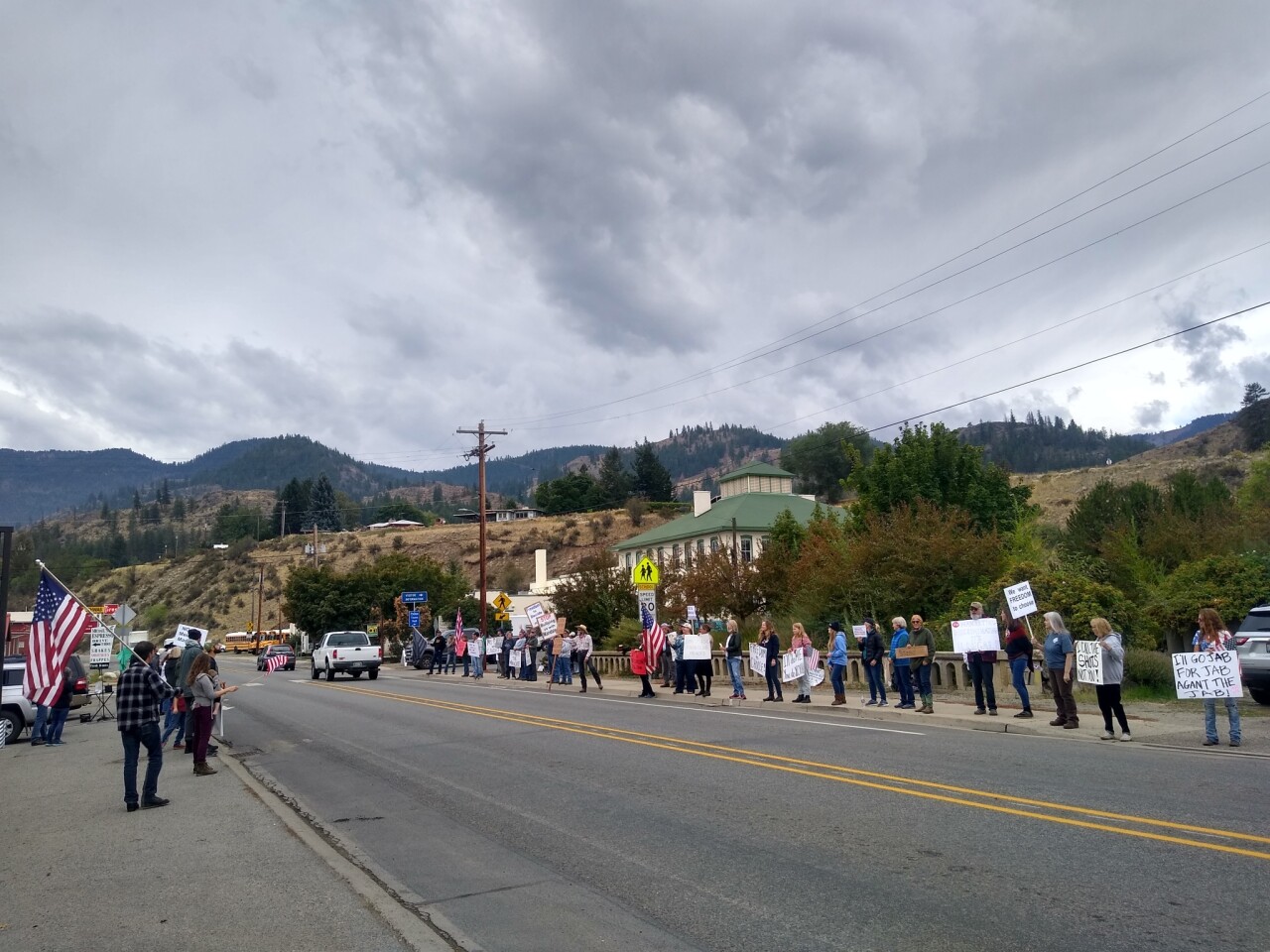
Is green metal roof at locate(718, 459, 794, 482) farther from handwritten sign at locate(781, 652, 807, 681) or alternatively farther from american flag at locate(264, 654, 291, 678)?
handwritten sign at locate(781, 652, 807, 681)

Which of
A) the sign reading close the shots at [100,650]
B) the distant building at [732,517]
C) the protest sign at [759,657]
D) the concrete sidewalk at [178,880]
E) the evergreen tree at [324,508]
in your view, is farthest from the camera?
the evergreen tree at [324,508]

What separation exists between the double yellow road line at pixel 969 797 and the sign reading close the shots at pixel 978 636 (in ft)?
19.1

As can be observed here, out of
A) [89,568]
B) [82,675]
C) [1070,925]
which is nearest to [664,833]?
[1070,925]

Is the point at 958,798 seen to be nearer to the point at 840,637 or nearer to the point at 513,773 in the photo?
the point at 513,773

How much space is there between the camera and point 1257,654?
16.1 metres

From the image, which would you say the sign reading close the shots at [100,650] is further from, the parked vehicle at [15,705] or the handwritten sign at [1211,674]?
the handwritten sign at [1211,674]

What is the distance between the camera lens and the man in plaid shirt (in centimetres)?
1024

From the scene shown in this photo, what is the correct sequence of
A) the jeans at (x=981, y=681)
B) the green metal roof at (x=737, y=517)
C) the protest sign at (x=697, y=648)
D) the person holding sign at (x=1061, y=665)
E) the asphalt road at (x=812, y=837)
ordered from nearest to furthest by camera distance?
1. the asphalt road at (x=812, y=837)
2. the person holding sign at (x=1061, y=665)
3. the jeans at (x=981, y=681)
4. the protest sign at (x=697, y=648)
5. the green metal roof at (x=737, y=517)

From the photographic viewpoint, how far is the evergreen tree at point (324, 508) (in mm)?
167750

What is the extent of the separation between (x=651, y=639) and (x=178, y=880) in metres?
19.3

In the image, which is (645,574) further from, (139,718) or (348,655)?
(139,718)

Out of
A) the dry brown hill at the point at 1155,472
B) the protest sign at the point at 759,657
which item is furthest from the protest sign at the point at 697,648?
the dry brown hill at the point at 1155,472

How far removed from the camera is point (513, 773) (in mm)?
11953

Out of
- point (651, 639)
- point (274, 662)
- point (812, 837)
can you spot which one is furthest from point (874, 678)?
point (274, 662)
